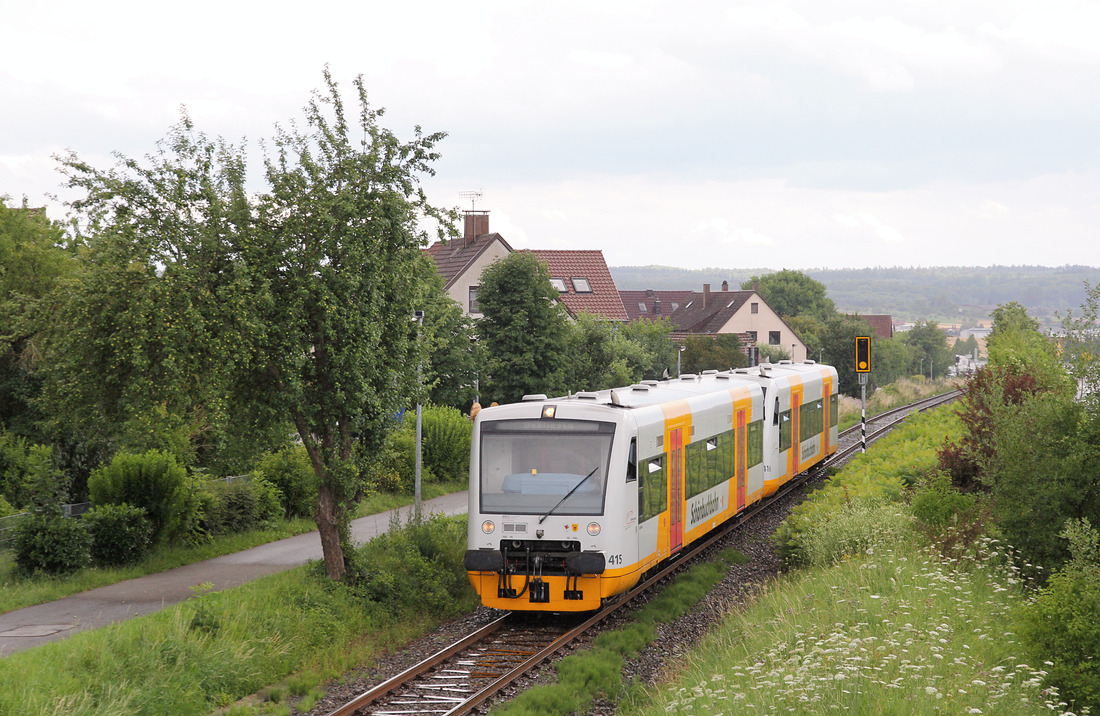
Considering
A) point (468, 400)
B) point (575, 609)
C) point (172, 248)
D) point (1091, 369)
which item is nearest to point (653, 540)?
point (575, 609)

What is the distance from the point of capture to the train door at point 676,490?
15523 millimetres

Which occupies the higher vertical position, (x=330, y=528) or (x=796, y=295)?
(x=796, y=295)

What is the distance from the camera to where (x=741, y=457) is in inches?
792

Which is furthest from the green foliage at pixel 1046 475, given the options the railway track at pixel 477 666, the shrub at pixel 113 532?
the shrub at pixel 113 532

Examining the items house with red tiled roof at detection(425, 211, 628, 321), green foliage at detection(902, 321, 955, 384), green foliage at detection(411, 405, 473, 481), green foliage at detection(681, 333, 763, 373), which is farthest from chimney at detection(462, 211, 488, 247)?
green foliage at detection(902, 321, 955, 384)

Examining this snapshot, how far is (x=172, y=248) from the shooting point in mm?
13250

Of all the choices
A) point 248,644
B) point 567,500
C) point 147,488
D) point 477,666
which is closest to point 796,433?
point 567,500

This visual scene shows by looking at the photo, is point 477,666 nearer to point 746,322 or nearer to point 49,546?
point 49,546

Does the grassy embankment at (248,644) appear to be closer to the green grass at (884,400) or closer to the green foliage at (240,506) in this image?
the green foliage at (240,506)

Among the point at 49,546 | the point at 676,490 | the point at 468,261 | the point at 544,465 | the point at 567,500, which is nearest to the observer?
the point at 567,500

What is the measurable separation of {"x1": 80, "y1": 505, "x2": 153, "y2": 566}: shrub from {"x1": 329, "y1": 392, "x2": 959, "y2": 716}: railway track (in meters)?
6.88

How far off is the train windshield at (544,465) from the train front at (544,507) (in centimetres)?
1

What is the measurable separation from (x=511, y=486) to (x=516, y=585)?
1271 mm

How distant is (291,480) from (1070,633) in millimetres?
16734
